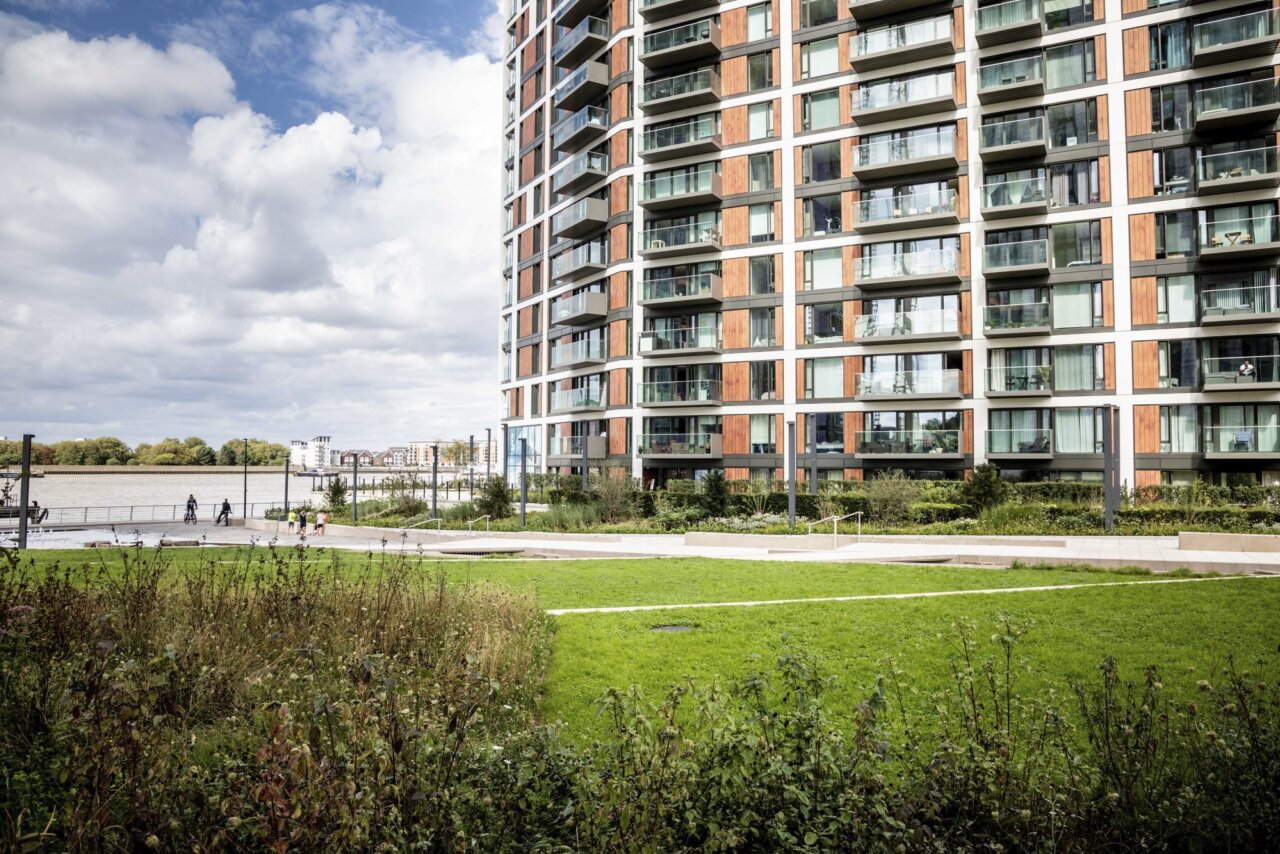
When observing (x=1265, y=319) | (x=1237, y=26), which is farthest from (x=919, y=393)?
(x=1237, y=26)

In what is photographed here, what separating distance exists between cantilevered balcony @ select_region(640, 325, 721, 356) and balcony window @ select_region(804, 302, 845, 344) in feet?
15.7

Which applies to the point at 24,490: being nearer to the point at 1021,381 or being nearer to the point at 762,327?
the point at 762,327

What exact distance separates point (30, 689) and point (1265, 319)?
38.6 metres

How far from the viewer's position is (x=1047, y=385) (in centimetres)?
3403

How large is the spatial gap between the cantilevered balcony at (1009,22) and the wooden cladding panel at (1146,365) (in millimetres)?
14488

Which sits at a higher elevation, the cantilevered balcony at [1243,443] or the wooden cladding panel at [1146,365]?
the wooden cladding panel at [1146,365]

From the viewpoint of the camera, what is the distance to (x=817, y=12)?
132 ft

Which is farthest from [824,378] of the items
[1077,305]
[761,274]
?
[1077,305]

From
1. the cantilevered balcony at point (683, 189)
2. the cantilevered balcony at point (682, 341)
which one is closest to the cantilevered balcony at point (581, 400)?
the cantilevered balcony at point (682, 341)

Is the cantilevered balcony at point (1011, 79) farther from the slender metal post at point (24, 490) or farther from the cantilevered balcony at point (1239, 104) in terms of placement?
the slender metal post at point (24, 490)

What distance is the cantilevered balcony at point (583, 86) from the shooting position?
46.8 metres

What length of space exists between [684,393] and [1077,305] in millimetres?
18505

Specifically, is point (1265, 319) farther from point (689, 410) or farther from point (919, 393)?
point (689, 410)

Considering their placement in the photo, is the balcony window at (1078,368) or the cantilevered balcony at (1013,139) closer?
the balcony window at (1078,368)
